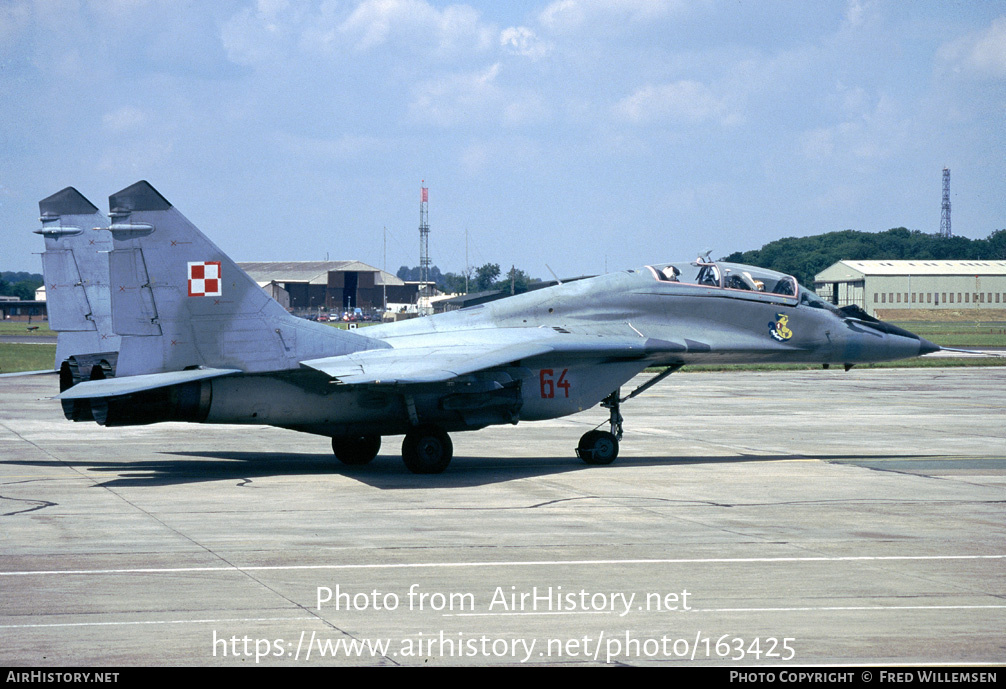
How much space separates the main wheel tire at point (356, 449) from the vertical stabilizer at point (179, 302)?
2194mm

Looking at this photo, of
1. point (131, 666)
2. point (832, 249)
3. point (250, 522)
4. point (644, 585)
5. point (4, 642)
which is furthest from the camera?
point (832, 249)

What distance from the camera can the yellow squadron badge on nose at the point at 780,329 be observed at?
61.4ft

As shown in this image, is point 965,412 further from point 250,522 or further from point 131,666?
point 131,666

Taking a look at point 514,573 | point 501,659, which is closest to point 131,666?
Result: point 501,659

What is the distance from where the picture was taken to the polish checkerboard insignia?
1592 cm

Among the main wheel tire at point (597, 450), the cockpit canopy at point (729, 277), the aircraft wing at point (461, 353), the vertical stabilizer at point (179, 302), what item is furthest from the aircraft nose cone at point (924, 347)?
the vertical stabilizer at point (179, 302)

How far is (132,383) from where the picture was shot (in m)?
14.7

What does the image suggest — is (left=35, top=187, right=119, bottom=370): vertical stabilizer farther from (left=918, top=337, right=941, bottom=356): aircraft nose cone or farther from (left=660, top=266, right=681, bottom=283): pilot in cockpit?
(left=918, top=337, right=941, bottom=356): aircraft nose cone

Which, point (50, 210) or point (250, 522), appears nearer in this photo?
point (250, 522)

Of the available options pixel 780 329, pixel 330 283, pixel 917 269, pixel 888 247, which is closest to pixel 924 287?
pixel 917 269

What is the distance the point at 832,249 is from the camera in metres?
158

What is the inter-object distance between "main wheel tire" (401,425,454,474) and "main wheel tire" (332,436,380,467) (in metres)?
1.43

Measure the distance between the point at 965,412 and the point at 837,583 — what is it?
2032cm

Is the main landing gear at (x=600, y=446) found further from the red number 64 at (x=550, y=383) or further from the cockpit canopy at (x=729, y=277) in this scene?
the cockpit canopy at (x=729, y=277)
